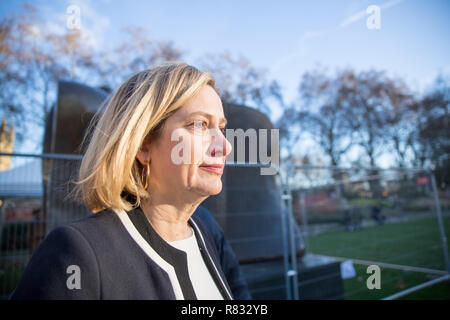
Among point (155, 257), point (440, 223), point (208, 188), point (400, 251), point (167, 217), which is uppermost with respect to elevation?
point (208, 188)

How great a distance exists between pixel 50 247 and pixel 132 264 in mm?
253

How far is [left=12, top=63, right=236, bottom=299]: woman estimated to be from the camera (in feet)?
2.96

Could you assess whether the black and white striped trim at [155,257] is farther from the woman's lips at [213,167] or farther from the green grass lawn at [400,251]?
the green grass lawn at [400,251]

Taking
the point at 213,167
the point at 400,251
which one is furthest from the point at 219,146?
the point at 400,251

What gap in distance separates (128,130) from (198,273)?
67 cm

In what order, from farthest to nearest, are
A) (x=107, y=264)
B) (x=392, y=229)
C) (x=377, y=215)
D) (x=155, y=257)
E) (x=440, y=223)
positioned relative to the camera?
(x=377, y=215)
(x=392, y=229)
(x=440, y=223)
(x=155, y=257)
(x=107, y=264)

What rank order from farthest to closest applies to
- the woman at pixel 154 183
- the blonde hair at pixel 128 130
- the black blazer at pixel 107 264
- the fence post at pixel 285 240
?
1. the fence post at pixel 285 240
2. the blonde hair at pixel 128 130
3. the woman at pixel 154 183
4. the black blazer at pixel 107 264

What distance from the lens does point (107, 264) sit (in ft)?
2.76

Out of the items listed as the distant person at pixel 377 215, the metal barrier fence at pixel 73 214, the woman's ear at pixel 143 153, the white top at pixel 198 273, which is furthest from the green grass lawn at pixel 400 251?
the woman's ear at pixel 143 153

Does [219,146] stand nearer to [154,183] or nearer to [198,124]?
[198,124]

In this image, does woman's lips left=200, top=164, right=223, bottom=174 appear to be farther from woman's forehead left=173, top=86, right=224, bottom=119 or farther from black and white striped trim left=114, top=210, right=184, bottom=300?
black and white striped trim left=114, top=210, right=184, bottom=300

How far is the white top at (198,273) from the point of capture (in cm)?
109
